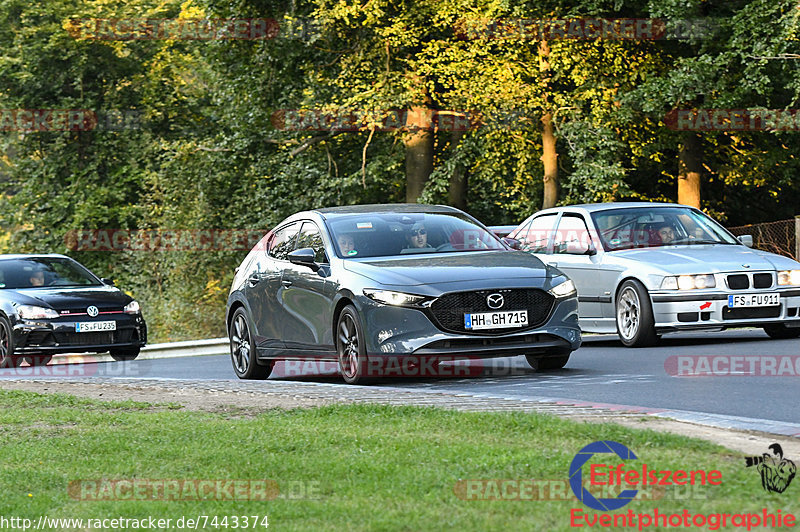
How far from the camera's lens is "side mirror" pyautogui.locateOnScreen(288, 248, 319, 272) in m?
13.5

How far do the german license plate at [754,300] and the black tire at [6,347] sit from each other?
10.2 metres

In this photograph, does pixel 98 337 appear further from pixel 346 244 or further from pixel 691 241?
pixel 691 241

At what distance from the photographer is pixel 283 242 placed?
14969 millimetres

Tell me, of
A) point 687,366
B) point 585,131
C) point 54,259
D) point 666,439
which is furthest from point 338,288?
point 585,131

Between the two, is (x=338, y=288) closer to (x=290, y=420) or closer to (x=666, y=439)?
(x=290, y=420)

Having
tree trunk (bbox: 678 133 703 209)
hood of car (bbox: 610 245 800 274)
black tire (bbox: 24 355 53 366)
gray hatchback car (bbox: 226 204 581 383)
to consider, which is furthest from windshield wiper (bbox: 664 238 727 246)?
tree trunk (bbox: 678 133 703 209)

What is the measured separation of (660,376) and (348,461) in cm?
562

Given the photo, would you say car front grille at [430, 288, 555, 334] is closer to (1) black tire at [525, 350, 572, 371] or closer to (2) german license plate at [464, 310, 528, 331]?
(2) german license plate at [464, 310, 528, 331]

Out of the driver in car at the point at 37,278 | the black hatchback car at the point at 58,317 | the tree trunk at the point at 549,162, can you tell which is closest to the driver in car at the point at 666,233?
the black hatchback car at the point at 58,317

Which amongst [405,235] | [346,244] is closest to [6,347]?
[346,244]

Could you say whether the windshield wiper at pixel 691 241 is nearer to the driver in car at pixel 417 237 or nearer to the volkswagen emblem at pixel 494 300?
the driver in car at pixel 417 237

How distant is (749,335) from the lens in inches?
699

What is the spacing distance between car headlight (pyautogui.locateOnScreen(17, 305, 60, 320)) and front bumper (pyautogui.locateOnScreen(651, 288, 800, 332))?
29.3 ft

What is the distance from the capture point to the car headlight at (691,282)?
1576 cm
